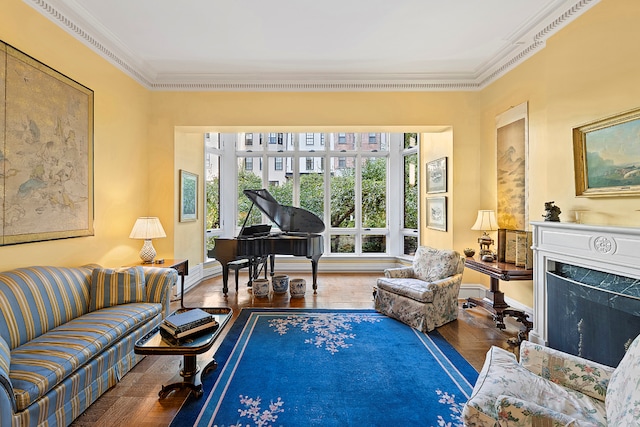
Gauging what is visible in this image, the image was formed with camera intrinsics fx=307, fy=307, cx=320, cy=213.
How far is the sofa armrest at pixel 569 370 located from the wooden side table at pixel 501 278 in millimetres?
1650

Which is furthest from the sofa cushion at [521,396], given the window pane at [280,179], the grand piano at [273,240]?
the window pane at [280,179]

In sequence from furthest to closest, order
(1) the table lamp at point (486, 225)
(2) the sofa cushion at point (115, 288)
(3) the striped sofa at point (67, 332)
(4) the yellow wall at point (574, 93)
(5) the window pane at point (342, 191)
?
Result: (5) the window pane at point (342, 191)
(1) the table lamp at point (486, 225)
(2) the sofa cushion at point (115, 288)
(4) the yellow wall at point (574, 93)
(3) the striped sofa at point (67, 332)

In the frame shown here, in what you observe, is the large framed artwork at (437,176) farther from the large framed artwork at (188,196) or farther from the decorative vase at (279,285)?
the large framed artwork at (188,196)

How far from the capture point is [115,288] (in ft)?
9.64

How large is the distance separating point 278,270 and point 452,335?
397 centimetres

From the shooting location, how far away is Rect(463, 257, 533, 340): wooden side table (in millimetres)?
3283

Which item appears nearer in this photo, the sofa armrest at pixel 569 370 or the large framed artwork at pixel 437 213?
the sofa armrest at pixel 569 370

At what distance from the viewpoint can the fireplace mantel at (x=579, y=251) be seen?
2154 millimetres

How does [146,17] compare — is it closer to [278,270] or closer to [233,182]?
[233,182]

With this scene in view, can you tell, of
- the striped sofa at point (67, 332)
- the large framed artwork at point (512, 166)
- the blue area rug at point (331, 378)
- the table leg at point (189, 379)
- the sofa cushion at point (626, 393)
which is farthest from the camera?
the large framed artwork at point (512, 166)

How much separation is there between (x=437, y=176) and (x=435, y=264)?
6.01ft

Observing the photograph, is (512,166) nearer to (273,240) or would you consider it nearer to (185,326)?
(273,240)

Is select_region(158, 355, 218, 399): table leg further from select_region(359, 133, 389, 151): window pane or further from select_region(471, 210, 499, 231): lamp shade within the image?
select_region(359, 133, 389, 151): window pane

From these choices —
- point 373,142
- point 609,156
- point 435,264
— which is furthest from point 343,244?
point 609,156
